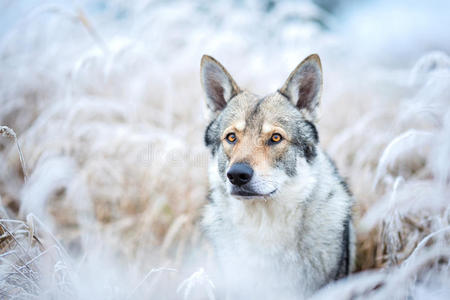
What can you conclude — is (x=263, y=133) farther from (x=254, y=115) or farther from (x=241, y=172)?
(x=241, y=172)

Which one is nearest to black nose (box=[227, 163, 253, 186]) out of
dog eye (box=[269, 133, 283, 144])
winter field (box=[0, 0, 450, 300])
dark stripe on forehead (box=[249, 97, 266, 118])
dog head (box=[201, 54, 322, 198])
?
dog head (box=[201, 54, 322, 198])

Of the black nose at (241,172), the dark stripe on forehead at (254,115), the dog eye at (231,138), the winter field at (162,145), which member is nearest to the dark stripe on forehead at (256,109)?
the dark stripe on forehead at (254,115)

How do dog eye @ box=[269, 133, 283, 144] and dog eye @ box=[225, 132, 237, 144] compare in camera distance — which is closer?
dog eye @ box=[269, 133, 283, 144]

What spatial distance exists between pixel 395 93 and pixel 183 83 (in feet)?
12.8

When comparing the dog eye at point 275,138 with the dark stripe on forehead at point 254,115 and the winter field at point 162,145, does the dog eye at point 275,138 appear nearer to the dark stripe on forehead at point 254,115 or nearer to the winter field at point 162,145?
the dark stripe on forehead at point 254,115

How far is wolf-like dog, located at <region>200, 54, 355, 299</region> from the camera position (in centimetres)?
242

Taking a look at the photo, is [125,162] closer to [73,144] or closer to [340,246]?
[73,144]

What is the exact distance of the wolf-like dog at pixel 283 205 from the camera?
7.93 feet

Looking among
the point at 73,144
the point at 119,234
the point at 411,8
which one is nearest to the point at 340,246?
the point at 119,234

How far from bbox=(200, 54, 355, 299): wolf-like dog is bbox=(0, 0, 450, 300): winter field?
11.5 inches

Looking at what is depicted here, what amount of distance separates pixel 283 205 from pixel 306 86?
1000 millimetres

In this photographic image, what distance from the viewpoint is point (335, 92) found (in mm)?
5703

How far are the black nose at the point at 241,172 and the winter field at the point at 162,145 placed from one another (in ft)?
2.19

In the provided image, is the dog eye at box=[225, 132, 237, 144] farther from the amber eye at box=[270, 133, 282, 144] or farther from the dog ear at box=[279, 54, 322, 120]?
the dog ear at box=[279, 54, 322, 120]
